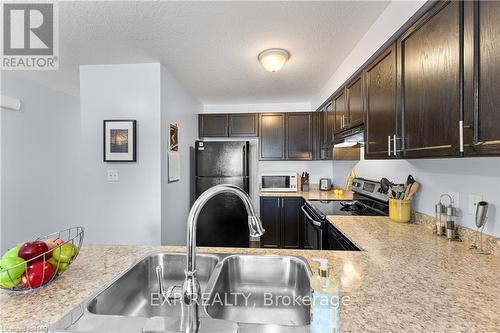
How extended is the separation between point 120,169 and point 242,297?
6.51ft

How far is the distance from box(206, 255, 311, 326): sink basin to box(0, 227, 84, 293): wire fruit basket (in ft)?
1.87

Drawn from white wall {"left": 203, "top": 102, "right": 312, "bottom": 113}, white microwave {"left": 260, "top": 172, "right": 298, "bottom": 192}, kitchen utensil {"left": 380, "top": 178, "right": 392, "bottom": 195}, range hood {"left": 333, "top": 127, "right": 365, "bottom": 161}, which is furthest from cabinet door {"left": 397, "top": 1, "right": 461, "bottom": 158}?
white wall {"left": 203, "top": 102, "right": 312, "bottom": 113}

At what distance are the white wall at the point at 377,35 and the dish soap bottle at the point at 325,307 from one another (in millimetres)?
1430

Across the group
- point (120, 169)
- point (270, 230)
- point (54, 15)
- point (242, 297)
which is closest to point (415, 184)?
point (242, 297)

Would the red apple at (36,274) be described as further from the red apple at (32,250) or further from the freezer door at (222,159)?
the freezer door at (222,159)

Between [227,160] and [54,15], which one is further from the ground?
[54,15]

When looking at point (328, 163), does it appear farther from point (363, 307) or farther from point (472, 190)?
point (363, 307)

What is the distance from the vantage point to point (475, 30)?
2.85 feet

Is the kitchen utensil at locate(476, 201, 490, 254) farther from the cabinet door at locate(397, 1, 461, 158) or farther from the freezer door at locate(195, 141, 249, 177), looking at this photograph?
the freezer door at locate(195, 141, 249, 177)

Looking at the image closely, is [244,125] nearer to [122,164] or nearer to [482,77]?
[122,164]

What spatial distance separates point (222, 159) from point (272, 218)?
3.53 feet

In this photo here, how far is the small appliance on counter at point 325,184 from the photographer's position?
358 cm

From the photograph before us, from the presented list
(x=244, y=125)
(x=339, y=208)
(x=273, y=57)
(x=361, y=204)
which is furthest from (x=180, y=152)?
(x=361, y=204)

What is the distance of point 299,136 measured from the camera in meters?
3.65
